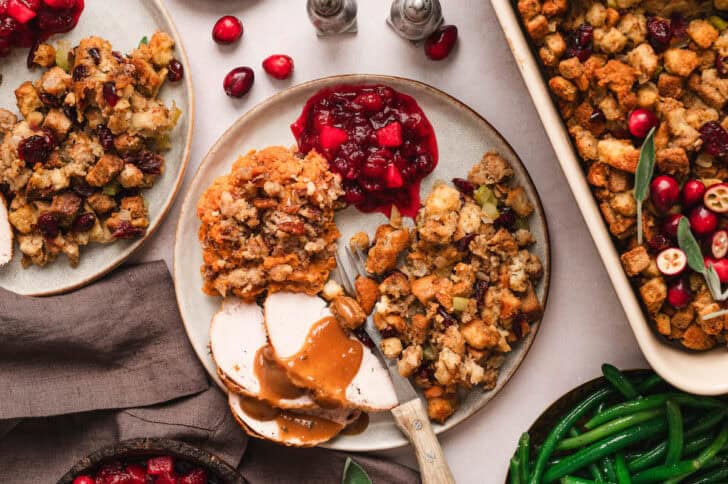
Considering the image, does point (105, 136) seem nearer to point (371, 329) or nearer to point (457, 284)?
point (371, 329)

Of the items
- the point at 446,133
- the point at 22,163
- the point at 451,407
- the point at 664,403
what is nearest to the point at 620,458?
the point at 664,403

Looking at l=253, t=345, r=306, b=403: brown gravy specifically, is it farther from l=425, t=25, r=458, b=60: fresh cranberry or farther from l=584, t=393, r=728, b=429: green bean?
l=425, t=25, r=458, b=60: fresh cranberry

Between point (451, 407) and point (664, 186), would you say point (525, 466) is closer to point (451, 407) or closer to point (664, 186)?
point (451, 407)

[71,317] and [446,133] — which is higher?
[446,133]

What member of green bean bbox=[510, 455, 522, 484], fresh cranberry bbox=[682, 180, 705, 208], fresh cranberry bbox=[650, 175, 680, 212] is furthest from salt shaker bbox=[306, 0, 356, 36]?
green bean bbox=[510, 455, 522, 484]

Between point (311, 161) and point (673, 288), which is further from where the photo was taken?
point (311, 161)

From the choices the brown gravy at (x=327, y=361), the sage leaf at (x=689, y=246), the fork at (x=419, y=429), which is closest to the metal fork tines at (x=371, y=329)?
the fork at (x=419, y=429)

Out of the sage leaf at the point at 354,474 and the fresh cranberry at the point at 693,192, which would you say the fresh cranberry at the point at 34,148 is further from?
the fresh cranberry at the point at 693,192
